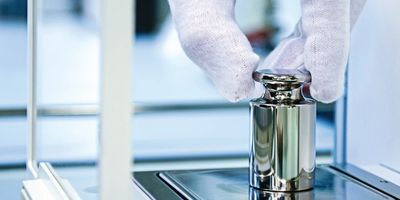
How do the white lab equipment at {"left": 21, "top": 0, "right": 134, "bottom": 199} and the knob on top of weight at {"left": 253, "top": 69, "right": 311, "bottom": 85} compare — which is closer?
the white lab equipment at {"left": 21, "top": 0, "right": 134, "bottom": 199}

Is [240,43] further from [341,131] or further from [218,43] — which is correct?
[341,131]

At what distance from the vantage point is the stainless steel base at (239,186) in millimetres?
613

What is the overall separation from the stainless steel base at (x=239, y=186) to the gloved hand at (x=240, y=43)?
0.08 m

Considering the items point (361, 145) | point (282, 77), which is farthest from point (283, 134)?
point (361, 145)

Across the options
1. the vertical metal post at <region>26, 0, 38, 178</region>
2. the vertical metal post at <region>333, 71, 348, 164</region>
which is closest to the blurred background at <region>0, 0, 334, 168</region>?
the vertical metal post at <region>26, 0, 38, 178</region>

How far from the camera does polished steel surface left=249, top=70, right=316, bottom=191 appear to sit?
599 mm

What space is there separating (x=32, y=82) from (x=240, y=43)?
7.8 inches

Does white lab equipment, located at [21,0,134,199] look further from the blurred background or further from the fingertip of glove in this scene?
the fingertip of glove

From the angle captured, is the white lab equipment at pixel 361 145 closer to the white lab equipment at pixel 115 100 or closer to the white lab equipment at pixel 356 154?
the white lab equipment at pixel 356 154

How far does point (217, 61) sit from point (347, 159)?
29 cm

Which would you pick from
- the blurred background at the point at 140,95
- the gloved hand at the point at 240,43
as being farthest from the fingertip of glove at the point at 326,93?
the blurred background at the point at 140,95

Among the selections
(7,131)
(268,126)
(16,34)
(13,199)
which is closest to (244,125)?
(7,131)

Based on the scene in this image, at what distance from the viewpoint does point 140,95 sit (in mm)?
4152

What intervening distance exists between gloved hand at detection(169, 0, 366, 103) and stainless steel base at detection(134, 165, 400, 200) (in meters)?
0.08
